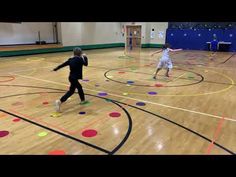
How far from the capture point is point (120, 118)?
4.25 m

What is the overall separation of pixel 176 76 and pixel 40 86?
495 cm

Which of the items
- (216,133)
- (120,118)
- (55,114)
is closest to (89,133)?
(120,118)

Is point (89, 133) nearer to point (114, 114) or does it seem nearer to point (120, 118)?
point (120, 118)

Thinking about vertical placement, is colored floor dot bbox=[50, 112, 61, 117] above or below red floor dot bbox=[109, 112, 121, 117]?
above

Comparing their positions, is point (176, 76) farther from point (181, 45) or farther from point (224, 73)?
point (181, 45)

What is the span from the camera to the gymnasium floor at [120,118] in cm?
323

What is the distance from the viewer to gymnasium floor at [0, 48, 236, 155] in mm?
3234

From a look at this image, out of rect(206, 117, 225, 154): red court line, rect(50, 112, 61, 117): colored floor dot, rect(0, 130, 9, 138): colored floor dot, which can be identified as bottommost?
rect(206, 117, 225, 154): red court line

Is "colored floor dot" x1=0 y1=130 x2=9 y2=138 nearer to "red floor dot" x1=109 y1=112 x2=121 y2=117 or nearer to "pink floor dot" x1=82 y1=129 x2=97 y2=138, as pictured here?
"pink floor dot" x1=82 y1=129 x2=97 y2=138

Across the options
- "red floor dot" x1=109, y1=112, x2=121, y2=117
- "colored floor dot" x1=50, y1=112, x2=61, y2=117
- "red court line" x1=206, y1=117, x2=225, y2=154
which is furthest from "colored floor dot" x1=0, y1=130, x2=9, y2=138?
"red court line" x1=206, y1=117, x2=225, y2=154

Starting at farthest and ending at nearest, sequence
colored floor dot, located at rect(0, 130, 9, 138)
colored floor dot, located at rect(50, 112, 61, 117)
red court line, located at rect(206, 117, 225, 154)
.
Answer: colored floor dot, located at rect(50, 112, 61, 117) → colored floor dot, located at rect(0, 130, 9, 138) → red court line, located at rect(206, 117, 225, 154)

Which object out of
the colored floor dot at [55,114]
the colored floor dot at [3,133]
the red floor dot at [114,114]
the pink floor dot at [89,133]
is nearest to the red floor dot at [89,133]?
the pink floor dot at [89,133]

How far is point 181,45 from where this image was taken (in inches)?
782

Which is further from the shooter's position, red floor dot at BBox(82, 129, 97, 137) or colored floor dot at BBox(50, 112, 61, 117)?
colored floor dot at BBox(50, 112, 61, 117)
